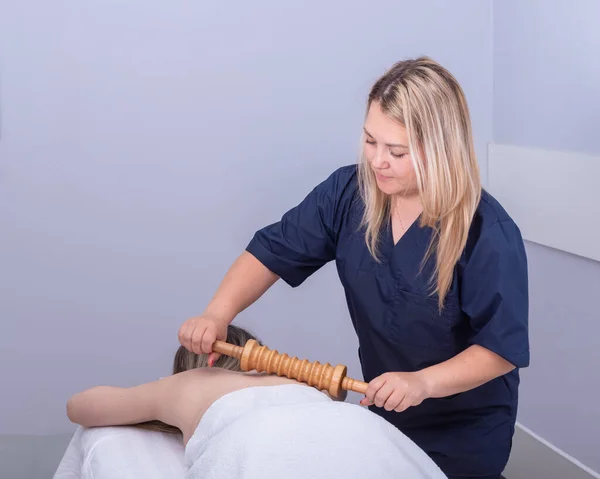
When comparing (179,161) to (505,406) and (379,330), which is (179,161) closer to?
(379,330)

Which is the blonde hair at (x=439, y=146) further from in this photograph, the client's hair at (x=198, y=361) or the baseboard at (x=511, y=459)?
the baseboard at (x=511, y=459)

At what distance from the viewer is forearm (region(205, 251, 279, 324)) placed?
169 centimetres

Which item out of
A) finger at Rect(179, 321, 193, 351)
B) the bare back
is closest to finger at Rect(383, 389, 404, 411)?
the bare back

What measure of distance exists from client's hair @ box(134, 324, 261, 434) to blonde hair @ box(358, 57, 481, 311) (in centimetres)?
43

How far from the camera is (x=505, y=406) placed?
5.53 ft

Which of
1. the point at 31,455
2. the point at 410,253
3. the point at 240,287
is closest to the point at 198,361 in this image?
the point at 240,287

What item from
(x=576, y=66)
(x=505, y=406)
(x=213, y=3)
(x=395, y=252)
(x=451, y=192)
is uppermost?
(x=213, y=3)

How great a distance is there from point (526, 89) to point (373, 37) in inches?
19.6

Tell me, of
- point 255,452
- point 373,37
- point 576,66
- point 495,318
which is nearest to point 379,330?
point 495,318

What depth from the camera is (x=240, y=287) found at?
1750mm

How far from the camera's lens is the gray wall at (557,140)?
2273 millimetres

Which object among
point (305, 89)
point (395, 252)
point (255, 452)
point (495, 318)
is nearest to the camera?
point (255, 452)

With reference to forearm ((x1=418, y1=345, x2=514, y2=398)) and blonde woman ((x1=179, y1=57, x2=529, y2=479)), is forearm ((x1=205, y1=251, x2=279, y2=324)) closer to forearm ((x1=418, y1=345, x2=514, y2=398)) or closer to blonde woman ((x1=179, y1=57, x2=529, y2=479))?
blonde woman ((x1=179, y1=57, x2=529, y2=479))

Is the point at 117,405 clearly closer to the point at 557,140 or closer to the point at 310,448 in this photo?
the point at 310,448
